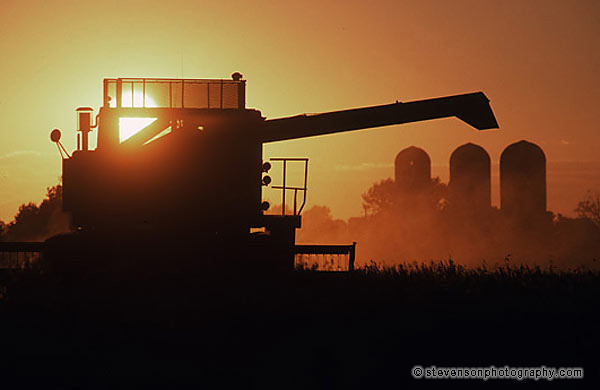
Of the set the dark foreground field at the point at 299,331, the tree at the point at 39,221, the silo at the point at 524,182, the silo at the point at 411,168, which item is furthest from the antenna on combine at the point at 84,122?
the silo at the point at 411,168

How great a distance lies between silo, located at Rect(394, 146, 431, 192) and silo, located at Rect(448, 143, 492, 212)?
499cm

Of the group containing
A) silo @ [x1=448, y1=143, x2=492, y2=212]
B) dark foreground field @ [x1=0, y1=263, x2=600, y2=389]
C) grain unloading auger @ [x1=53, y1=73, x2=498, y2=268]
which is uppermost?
silo @ [x1=448, y1=143, x2=492, y2=212]

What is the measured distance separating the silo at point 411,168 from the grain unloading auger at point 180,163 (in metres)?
49.9

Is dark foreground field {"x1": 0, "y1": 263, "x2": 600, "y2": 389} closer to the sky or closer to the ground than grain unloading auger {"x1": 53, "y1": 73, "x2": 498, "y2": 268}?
closer to the ground

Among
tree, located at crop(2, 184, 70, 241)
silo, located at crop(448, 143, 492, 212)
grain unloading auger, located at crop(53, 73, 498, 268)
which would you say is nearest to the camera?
grain unloading auger, located at crop(53, 73, 498, 268)

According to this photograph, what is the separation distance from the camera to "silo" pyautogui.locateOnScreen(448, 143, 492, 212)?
194ft

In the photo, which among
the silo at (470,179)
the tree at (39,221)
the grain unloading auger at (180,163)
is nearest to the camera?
the grain unloading auger at (180,163)

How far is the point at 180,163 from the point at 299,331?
6.36 meters

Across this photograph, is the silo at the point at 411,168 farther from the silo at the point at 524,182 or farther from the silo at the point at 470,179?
the silo at the point at 524,182

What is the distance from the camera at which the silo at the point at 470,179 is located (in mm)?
59219

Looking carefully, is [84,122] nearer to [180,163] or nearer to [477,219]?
[180,163]

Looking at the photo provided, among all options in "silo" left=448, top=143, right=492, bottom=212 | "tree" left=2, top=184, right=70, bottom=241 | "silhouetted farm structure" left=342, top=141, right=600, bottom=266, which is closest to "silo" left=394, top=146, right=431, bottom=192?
"silhouetted farm structure" left=342, top=141, right=600, bottom=266

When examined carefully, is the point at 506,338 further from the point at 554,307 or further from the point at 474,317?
the point at 554,307

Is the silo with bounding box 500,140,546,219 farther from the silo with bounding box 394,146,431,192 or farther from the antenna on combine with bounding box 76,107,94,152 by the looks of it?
the antenna on combine with bounding box 76,107,94,152
